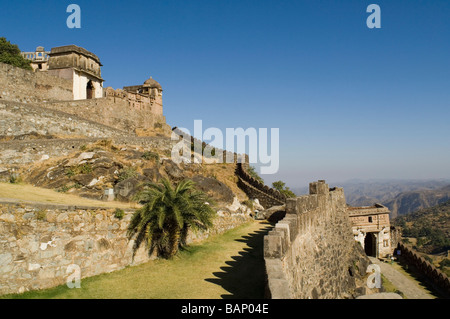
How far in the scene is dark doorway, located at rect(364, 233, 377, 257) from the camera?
31000 mm

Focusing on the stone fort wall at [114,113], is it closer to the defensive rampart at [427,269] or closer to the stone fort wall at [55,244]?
the stone fort wall at [55,244]

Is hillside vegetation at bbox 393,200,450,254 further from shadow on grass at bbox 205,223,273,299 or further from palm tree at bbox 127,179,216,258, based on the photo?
palm tree at bbox 127,179,216,258

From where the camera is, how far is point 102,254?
776 cm

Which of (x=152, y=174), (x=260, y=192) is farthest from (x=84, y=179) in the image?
(x=260, y=192)

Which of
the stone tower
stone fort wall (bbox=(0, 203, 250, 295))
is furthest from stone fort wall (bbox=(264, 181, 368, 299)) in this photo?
the stone tower

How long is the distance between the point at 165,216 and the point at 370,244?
30.2m

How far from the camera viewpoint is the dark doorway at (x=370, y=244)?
31000 mm

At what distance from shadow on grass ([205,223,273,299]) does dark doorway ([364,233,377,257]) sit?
2461 centimetres

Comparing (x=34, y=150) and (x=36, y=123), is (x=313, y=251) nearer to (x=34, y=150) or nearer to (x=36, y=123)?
(x=34, y=150)

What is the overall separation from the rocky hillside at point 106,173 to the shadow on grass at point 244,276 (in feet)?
12.0

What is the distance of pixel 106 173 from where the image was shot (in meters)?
11.6
